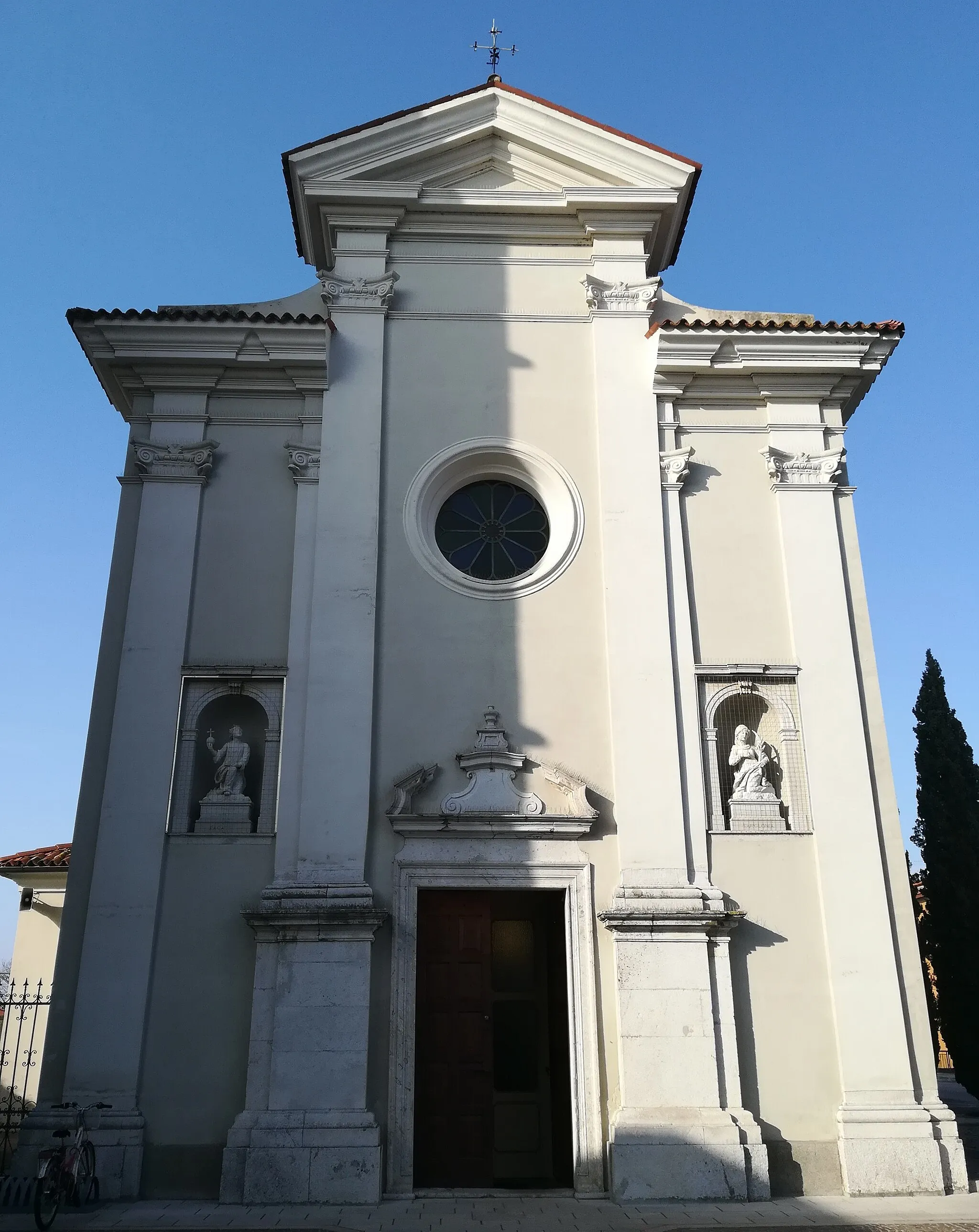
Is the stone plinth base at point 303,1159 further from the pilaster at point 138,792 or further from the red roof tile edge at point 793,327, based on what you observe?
the red roof tile edge at point 793,327

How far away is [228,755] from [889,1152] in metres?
6.80

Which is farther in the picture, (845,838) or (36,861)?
(36,861)

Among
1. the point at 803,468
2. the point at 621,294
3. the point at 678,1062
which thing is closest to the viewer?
the point at 678,1062

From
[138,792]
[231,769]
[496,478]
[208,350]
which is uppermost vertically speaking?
[208,350]

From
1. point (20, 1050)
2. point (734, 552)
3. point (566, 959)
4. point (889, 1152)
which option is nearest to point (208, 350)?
point (734, 552)

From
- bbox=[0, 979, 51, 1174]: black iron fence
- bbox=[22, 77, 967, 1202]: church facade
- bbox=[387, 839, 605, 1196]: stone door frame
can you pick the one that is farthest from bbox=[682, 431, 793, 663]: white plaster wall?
bbox=[0, 979, 51, 1174]: black iron fence

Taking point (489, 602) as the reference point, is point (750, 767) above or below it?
below

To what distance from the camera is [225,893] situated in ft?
32.5

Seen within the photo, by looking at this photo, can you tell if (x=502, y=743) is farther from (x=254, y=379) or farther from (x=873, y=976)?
(x=254, y=379)

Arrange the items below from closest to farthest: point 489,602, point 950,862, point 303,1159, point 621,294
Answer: point 303,1159
point 489,602
point 621,294
point 950,862

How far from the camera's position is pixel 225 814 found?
33.7 feet

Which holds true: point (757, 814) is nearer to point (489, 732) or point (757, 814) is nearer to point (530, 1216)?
point (489, 732)

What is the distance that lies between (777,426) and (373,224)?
5045 mm

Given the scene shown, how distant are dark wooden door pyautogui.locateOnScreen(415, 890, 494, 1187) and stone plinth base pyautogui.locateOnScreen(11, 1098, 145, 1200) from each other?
2.38m
